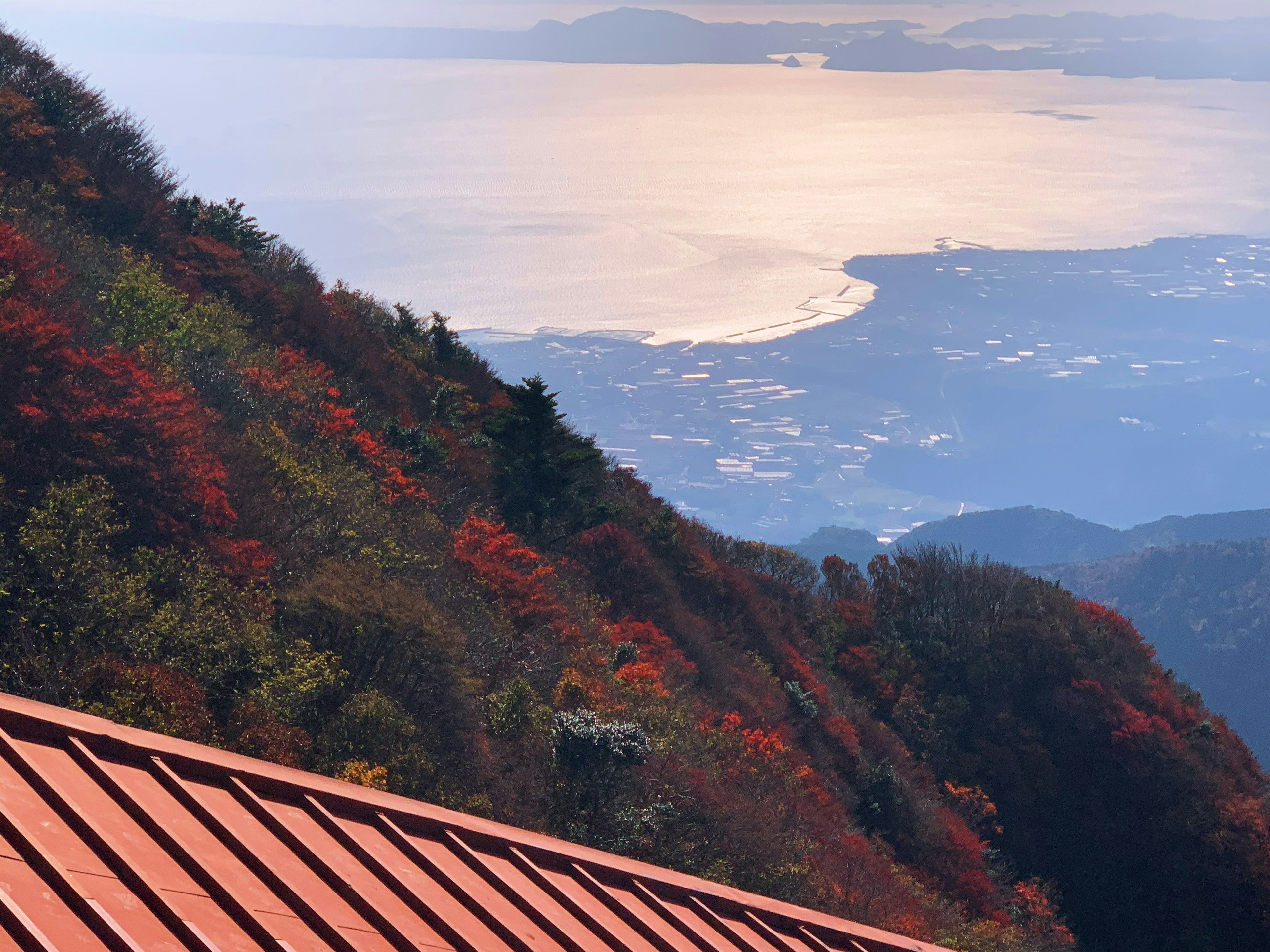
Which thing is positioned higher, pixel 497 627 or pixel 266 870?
pixel 266 870

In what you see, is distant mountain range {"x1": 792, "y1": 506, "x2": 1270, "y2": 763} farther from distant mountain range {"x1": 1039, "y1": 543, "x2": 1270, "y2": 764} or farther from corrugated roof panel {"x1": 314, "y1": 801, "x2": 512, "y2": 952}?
corrugated roof panel {"x1": 314, "y1": 801, "x2": 512, "y2": 952}

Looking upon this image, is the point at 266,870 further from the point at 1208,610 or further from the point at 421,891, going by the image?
the point at 1208,610

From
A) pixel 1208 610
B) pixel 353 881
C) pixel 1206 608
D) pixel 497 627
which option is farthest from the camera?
pixel 1206 608

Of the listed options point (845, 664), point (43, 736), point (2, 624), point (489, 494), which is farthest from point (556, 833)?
point (845, 664)

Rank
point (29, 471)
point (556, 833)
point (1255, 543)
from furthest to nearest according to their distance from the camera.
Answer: point (1255, 543) → point (556, 833) → point (29, 471)

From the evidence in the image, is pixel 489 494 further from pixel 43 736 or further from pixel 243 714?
pixel 43 736

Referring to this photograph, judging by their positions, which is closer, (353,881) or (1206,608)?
(353,881)

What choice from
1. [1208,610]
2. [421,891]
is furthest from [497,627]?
[1208,610]

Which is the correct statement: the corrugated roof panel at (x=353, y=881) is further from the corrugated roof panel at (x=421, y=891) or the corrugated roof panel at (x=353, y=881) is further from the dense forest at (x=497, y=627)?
the dense forest at (x=497, y=627)
